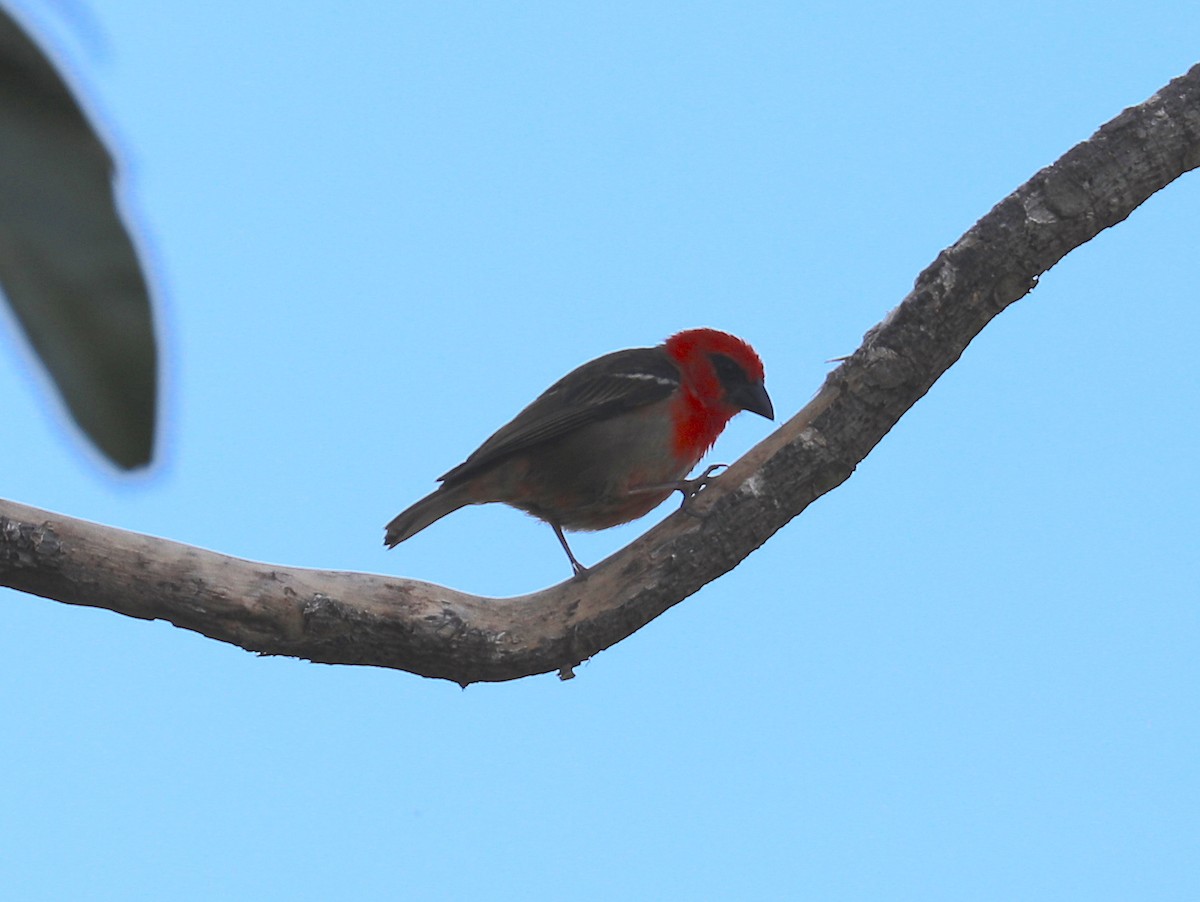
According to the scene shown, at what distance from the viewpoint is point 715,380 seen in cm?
662

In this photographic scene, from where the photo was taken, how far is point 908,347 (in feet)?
15.7

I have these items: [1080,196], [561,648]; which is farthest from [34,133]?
[1080,196]

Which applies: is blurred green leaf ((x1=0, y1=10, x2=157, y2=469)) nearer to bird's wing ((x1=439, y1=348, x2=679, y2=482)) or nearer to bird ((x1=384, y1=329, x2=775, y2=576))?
bird ((x1=384, y1=329, x2=775, y2=576))

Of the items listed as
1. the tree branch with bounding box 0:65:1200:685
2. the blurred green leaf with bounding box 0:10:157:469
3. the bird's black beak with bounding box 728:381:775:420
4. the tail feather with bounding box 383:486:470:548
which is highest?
the bird's black beak with bounding box 728:381:775:420

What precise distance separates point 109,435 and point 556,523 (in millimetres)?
5423

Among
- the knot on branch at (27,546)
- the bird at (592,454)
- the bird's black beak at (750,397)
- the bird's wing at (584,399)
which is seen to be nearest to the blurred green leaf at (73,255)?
the knot on branch at (27,546)

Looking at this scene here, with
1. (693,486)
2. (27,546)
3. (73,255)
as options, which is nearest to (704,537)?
(693,486)

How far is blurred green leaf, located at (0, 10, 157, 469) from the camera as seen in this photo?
2.73 feet

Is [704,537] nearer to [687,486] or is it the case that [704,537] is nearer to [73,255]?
[687,486]

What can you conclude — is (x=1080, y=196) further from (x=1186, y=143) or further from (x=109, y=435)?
(x=109, y=435)

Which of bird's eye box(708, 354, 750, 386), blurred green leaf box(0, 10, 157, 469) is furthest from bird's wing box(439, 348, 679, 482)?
blurred green leaf box(0, 10, 157, 469)

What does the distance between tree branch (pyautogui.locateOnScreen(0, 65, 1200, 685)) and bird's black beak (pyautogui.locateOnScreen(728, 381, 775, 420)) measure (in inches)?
64.0

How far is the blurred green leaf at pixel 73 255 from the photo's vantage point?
0.83m

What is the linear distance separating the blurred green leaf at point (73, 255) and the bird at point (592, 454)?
497cm
